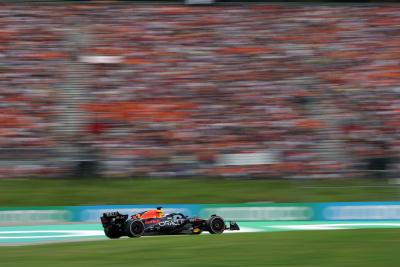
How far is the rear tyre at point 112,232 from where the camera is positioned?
36.5 feet

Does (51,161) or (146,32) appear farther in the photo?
(146,32)

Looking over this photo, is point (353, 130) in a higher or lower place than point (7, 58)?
lower

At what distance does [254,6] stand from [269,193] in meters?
8.66

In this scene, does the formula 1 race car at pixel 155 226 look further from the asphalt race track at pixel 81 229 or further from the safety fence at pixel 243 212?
the safety fence at pixel 243 212

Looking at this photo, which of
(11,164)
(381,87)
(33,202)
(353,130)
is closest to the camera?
(33,202)

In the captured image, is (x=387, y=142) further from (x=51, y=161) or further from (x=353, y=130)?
(x=51, y=161)

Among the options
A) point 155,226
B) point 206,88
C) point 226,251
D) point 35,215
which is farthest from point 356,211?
point 35,215

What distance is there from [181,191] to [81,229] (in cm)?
279

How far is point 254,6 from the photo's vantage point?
22281mm

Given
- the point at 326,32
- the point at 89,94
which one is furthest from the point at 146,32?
the point at 326,32

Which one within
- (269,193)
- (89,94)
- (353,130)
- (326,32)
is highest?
(326,32)

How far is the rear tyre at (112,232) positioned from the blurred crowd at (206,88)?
492 centimetres

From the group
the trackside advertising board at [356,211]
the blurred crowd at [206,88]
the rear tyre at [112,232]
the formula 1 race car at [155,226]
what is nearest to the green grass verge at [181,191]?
the trackside advertising board at [356,211]

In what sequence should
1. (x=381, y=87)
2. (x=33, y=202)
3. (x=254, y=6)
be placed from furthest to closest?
1. (x=254, y=6)
2. (x=381, y=87)
3. (x=33, y=202)
